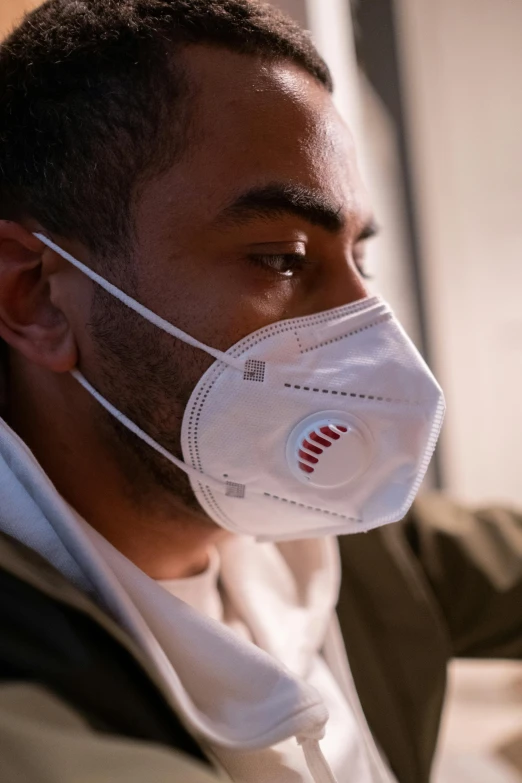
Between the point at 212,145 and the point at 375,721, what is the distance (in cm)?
73

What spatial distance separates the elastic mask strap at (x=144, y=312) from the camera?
0.76m

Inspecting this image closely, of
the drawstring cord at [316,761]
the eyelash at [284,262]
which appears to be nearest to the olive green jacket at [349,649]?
the drawstring cord at [316,761]

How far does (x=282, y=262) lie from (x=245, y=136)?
137 mm

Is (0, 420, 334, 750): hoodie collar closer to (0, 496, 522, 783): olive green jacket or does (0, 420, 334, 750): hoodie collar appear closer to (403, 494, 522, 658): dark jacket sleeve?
(0, 496, 522, 783): olive green jacket

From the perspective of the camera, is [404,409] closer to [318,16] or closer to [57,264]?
[57,264]

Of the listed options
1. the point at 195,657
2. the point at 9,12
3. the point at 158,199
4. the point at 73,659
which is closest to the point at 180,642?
the point at 195,657

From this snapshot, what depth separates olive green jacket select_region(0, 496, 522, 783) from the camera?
1.81 ft

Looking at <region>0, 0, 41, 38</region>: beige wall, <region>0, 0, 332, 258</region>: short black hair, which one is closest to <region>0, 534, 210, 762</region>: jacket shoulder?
<region>0, 0, 332, 258</region>: short black hair

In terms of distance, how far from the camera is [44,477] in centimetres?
73

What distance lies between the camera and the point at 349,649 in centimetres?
99

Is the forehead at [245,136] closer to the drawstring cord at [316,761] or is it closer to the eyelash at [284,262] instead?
the eyelash at [284,262]

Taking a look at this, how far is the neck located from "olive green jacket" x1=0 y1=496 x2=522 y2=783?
0.17 metres

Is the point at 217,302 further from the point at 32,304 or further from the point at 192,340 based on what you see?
the point at 32,304

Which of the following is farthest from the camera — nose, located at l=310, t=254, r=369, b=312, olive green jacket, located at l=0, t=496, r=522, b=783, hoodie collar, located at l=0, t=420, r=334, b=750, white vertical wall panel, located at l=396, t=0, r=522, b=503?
white vertical wall panel, located at l=396, t=0, r=522, b=503
